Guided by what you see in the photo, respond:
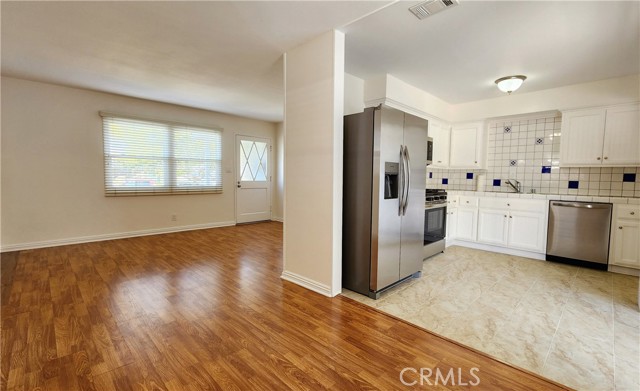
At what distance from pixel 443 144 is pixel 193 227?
16.9ft

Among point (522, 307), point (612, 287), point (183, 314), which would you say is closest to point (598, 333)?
point (522, 307)

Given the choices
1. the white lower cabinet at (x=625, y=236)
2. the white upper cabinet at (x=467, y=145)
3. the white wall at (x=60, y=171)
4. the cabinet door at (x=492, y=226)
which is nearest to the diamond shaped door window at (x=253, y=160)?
the white wall at (x=60, y=171)

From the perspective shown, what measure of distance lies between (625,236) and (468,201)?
1.80m

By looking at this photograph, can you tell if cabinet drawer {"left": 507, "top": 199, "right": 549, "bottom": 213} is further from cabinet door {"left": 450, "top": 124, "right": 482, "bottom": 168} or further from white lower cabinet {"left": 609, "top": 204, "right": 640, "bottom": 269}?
cabinet door {"left": 450, "top": 124, "right": 482, "bottom": 168}

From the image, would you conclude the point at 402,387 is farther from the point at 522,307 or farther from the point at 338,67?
the point at 338,67

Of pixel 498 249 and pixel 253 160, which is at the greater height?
pixel 253 160

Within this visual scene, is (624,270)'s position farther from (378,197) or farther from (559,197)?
(378,197)

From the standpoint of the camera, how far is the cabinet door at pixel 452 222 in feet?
15.3

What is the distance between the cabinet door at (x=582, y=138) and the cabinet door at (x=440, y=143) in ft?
5.11

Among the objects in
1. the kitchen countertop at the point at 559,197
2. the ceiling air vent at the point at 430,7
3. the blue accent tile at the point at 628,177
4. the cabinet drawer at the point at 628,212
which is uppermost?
the ceiling air vent at the point at 430,7

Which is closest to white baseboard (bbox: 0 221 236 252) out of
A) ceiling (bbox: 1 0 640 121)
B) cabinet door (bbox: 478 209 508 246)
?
ceiling (bbox: 1 0 640 121)

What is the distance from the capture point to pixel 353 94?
378 cm

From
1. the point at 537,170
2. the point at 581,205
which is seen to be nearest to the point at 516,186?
the point at 537,170

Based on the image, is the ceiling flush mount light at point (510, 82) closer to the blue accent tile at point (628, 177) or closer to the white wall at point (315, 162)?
the blue accent tile at point (628, 177)
